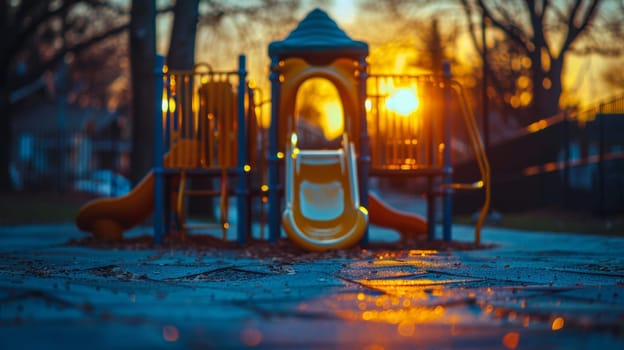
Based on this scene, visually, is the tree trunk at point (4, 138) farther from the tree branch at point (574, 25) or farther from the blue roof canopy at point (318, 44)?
the blue roof canopy at point (318, 44)

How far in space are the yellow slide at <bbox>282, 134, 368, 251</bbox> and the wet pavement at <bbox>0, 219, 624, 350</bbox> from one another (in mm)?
1252

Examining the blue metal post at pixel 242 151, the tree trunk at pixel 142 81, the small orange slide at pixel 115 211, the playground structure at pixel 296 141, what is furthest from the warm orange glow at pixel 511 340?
the tree trunk at pixel 142 81

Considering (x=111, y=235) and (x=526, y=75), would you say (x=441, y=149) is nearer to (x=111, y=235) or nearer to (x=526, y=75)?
(x=111, y=235)

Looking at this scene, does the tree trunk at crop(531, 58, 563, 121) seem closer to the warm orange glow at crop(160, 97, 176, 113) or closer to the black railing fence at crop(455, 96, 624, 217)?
the black railing fence at crop(455, 96, 624, 217)

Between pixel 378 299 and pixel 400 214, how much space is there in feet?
25.6

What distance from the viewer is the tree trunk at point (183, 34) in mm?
18750

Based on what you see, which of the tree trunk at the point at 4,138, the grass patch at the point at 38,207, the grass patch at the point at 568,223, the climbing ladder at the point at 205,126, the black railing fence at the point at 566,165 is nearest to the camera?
the climbing ladder at the point at 205,126

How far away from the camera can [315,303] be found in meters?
4.85

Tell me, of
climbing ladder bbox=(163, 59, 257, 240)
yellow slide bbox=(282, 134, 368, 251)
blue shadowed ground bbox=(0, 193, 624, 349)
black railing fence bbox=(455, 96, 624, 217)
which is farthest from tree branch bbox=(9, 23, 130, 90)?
blue shadowed ground bbox=(0, 193, 624, 349)

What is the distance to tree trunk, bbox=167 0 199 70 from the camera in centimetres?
1875

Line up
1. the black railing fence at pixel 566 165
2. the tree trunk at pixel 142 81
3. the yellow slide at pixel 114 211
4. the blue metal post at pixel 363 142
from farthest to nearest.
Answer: the black railing fence at pixel 566 165 → the tree trunk at pixel 142 81 → the yellow slide at pixel 114 211 → the blue metal post at pixel 363 142

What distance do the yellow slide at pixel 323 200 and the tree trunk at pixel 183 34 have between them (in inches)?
312

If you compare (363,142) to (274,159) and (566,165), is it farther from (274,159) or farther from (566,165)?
(566,165)

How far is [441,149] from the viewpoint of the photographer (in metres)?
12.3
